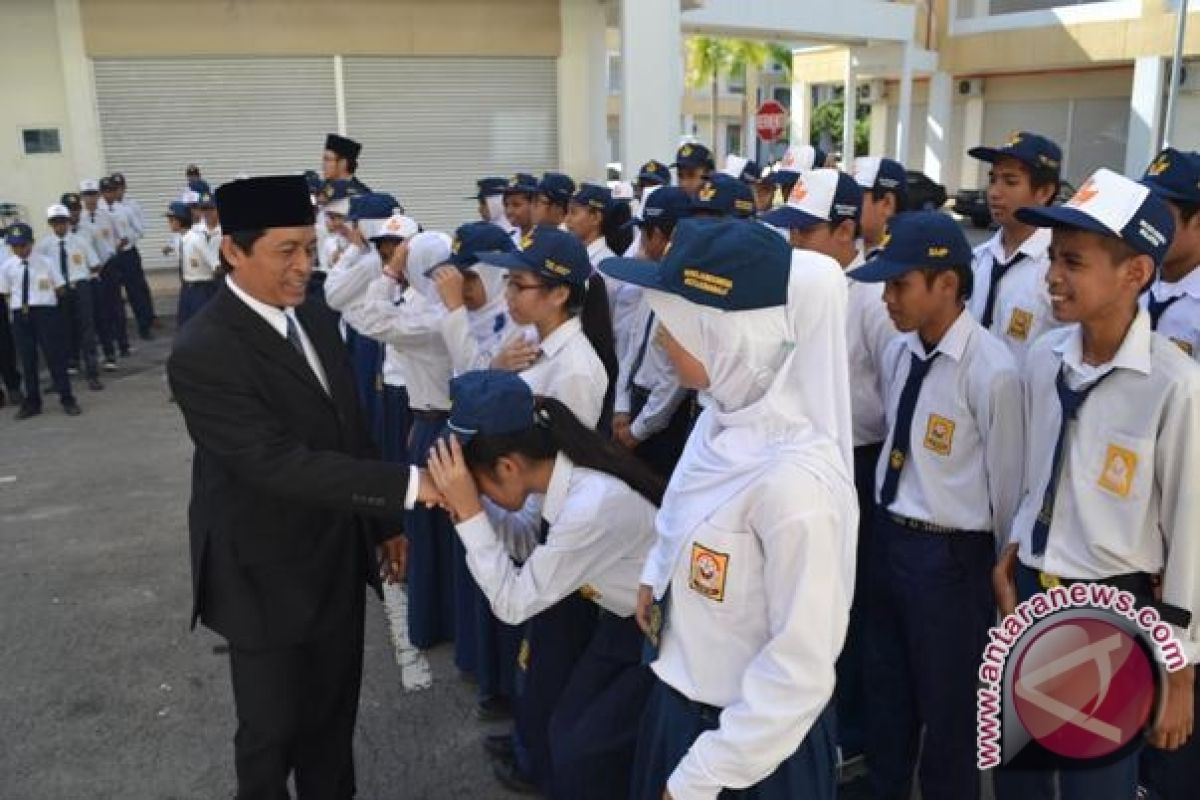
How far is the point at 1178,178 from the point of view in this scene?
357 cm

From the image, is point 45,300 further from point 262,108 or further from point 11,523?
point 262,108

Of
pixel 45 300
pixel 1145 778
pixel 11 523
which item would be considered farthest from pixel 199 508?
pixel 45 300

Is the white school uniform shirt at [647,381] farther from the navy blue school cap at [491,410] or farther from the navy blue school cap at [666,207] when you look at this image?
the navy blue school cap at [491,410]

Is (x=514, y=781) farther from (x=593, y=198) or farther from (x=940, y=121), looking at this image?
(x=940, y=121)

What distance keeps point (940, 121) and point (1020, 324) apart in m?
29.1

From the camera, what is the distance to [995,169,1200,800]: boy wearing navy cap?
2.54m

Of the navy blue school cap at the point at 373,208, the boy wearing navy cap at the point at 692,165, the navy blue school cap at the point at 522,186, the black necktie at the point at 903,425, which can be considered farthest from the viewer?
the boy wearing navy cap at the point at 692,165

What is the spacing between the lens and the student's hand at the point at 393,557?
11.5ft

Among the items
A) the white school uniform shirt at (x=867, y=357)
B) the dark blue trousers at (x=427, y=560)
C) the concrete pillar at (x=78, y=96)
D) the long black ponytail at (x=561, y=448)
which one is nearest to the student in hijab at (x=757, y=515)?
the long black ponytail at (x=561, y=448)

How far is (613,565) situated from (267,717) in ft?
3.93

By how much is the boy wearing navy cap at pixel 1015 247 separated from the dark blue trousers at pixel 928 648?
106cm

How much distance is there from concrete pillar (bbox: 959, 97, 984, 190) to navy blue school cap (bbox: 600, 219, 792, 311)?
30379 mm

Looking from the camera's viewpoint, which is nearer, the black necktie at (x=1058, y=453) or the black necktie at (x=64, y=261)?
the black necktie at (x=1058, y=453)

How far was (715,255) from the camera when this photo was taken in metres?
2.00
